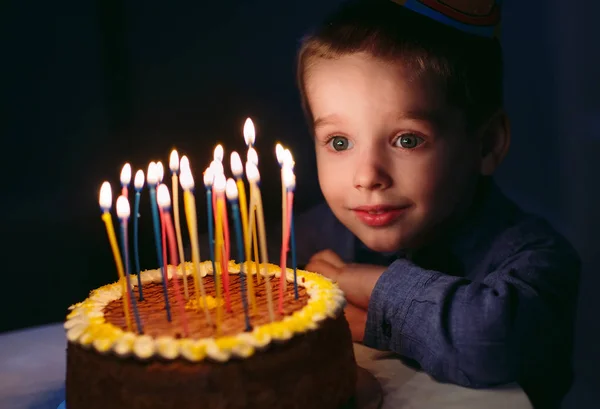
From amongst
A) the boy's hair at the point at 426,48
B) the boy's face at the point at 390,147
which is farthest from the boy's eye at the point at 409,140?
the boy's hair at the point at 426,48

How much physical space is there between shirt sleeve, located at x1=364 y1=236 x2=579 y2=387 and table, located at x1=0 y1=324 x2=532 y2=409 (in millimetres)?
30

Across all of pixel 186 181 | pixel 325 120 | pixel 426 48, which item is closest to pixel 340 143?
pixel 325 120

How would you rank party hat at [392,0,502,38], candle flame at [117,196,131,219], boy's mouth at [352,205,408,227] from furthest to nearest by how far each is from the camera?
boy's mouth at [352,205,408,227] < party hat at [392,0,502,38] < candle flame at [117,196,131,219]

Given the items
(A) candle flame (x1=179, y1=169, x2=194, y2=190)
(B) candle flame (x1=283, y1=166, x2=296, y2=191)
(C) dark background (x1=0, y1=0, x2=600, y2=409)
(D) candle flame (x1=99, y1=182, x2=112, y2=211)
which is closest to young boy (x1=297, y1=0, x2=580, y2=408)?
(C) dark background (x1=0, y1=0, x2=600, y2=409)

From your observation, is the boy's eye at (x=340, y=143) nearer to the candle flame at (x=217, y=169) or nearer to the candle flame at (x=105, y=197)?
the candle flame at (x=217, y=169)

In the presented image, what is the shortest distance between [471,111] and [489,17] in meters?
0.22

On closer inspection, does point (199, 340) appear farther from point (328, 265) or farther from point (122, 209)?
point (328, 265)

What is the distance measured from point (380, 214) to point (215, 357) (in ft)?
2.19

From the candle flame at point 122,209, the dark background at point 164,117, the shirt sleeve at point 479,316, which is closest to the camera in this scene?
the candle flame at point 122,209

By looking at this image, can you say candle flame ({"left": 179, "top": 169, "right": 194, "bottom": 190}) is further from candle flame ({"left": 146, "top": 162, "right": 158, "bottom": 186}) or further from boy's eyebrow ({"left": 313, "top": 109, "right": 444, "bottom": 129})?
boy's eyebrow ({"left": 313, "top": 109, "right": 444, "bottom": 129})

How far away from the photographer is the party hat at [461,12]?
4.69ft

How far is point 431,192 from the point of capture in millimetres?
1509

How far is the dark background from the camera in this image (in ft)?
5.41

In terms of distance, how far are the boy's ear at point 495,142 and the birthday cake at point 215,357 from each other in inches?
22.5
